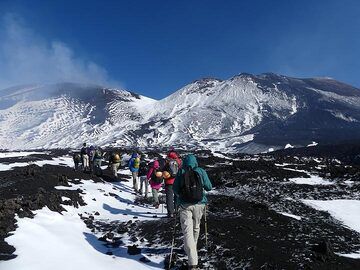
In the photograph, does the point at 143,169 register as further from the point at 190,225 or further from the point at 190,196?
the point at 190,196

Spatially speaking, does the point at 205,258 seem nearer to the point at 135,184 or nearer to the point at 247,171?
the point at 135,184

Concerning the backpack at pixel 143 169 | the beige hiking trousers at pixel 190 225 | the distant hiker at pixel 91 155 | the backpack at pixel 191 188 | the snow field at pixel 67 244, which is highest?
the distant hiker at pixel 91 155

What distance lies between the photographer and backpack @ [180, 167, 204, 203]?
10469 millimetres

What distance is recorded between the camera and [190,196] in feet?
34.3

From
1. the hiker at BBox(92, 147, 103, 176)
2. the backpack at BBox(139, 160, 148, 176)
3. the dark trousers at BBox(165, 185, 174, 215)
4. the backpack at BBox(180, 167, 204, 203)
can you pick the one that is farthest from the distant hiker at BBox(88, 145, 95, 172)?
the backpack at BBox(180, 167, 204, 203)

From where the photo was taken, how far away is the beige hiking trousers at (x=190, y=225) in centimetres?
1025

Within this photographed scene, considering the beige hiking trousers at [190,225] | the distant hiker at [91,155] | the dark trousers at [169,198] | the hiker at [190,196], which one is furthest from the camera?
the distant hiker at [91,155]

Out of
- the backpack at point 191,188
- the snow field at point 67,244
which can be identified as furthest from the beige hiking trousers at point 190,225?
the snow field at point 67,244

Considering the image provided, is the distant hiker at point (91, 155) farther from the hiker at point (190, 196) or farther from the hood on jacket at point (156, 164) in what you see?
the hiker at point (190, 196)

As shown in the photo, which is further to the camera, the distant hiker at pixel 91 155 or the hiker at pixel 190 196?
the distant hiker at pixel 91 155

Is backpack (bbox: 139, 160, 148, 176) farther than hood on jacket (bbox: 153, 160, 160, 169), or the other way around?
backpack (bbox: 139, 160, 148, 176)

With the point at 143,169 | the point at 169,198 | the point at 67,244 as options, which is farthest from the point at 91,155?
the point at 67,244

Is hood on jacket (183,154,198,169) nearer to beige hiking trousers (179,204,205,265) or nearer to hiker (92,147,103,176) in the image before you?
beige hiking trousers (179,204,205,265)

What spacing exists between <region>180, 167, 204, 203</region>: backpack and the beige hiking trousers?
0.71 feet
